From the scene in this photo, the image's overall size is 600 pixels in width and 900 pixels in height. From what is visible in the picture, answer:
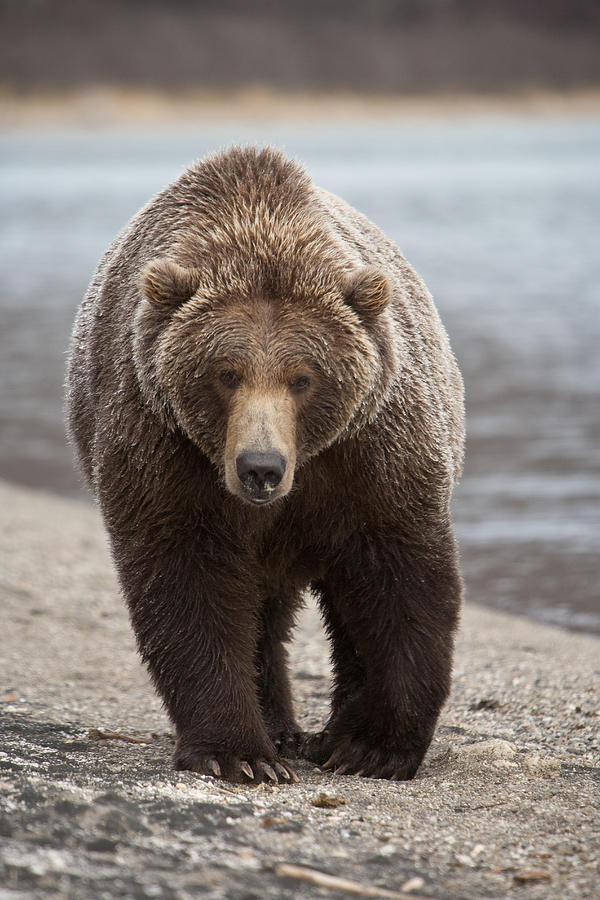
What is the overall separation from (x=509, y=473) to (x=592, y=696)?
551cm

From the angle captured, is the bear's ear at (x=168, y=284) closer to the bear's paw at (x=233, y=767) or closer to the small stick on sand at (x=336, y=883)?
the bear's paw at (x=233, y=767)

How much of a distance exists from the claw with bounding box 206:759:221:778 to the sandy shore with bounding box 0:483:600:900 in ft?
0.62

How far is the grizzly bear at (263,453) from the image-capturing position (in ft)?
14.6

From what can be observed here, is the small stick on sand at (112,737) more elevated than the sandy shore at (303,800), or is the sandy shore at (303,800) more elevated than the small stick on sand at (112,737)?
the sandy shore at (303,800)

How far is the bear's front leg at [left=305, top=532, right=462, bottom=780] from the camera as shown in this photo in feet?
16.3

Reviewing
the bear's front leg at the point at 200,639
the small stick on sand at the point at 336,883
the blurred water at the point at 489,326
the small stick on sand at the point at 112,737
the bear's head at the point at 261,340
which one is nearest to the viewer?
the small stick on sand at the point at 336,883

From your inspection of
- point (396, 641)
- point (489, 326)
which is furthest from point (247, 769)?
point (489, 326)

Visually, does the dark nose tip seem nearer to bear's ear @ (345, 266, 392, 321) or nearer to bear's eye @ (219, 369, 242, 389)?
bear's eye @ (219, 369, 242, 389)

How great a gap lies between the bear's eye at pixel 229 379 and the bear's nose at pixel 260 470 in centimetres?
33

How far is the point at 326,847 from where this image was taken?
369 cm

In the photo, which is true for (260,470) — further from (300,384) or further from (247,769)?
(247,769)

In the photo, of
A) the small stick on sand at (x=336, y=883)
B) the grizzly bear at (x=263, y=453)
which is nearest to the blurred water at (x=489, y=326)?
the grizzly bear at (x=263, y=453)

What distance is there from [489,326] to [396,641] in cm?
1432

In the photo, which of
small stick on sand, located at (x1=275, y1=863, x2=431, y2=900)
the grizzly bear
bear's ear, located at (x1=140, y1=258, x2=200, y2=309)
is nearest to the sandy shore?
small stick on sand, located at (x1=275, y1=863, x2=431, y2=900)
